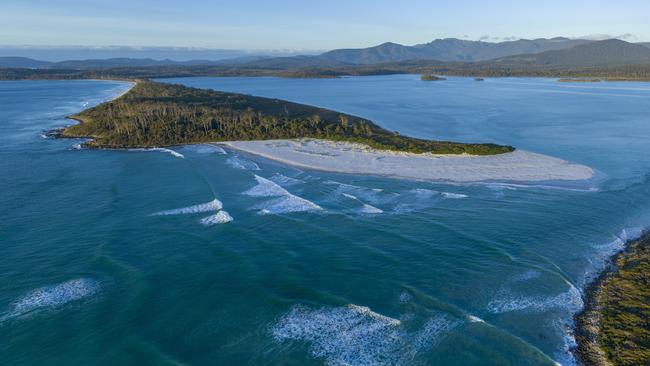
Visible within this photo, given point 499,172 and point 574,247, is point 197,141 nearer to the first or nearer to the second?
point 499,172

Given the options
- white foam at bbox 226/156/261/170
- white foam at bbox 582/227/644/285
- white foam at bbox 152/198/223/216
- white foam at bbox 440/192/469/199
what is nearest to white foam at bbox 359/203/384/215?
white foam at bbox 440/192/469/199

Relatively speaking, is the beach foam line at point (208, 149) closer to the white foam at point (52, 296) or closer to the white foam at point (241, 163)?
the white foam at point (241, 163)

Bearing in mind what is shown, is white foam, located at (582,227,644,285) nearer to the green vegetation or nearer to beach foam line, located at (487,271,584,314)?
the green vegetation

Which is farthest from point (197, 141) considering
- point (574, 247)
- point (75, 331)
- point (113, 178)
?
point (574, 247)

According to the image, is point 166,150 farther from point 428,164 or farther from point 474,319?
point 474,319

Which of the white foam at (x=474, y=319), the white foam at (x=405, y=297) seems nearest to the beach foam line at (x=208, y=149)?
the white foam at (x=405, y=297)
